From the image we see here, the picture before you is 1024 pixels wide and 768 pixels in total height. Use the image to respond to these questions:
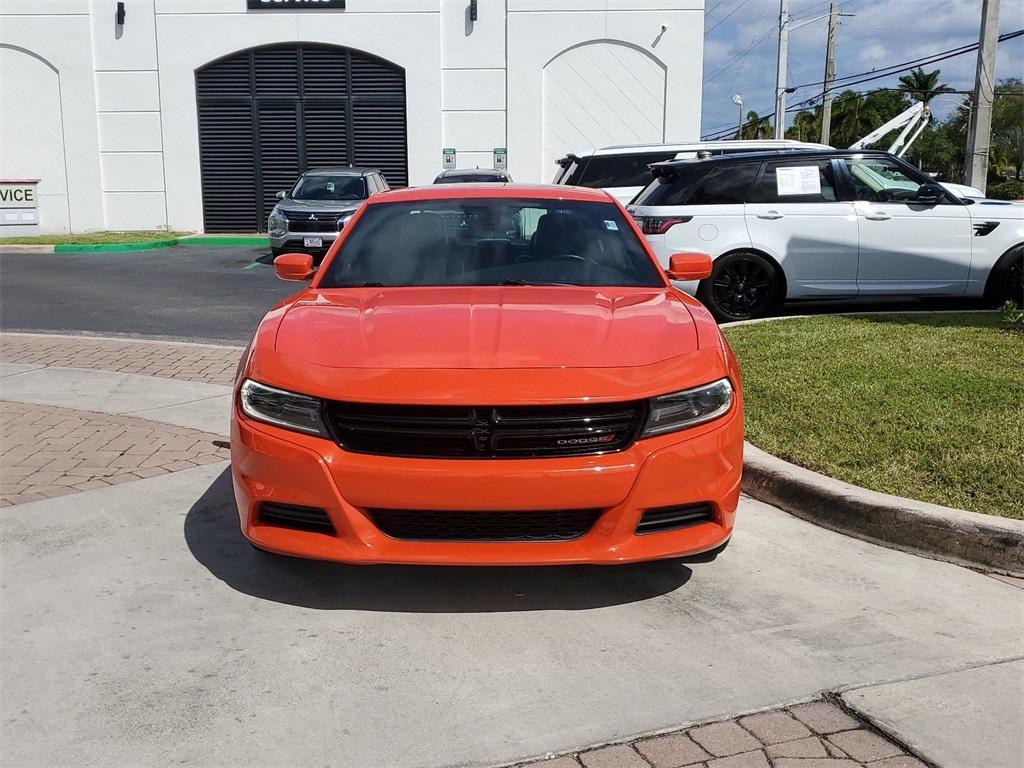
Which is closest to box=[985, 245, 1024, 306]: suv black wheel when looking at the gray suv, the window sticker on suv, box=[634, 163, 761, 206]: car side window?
the window sticker on suv

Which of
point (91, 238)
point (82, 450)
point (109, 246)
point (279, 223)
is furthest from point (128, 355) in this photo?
point (91, 238)

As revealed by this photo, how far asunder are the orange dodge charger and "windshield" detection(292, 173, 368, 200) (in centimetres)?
1370

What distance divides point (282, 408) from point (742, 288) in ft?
23.4

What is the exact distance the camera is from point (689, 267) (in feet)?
16.5

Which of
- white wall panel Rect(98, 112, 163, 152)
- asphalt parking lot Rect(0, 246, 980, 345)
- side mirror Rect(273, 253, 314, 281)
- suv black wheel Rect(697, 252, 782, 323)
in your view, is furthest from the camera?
white wall panel Rect(98, 112, 163, 152)

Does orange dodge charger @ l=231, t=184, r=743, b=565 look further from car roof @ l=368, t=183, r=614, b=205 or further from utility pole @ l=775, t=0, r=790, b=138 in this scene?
utility pole @ l=775, t=0, r=790, b=138

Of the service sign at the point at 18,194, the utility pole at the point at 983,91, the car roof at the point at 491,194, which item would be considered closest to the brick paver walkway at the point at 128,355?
the car roof at the point at 491,194

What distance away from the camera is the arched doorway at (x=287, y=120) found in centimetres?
2361

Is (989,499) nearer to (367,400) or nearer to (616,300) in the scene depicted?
(616,300)

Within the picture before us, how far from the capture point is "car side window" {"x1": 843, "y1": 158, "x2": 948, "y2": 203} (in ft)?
32.0

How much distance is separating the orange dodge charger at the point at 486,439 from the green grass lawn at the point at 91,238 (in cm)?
1809

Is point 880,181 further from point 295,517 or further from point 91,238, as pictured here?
point 91,238

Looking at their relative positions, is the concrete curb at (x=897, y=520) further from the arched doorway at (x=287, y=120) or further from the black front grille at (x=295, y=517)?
the arched doorway at (x=287, y=120)

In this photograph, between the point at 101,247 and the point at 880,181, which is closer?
the point at 880,181
